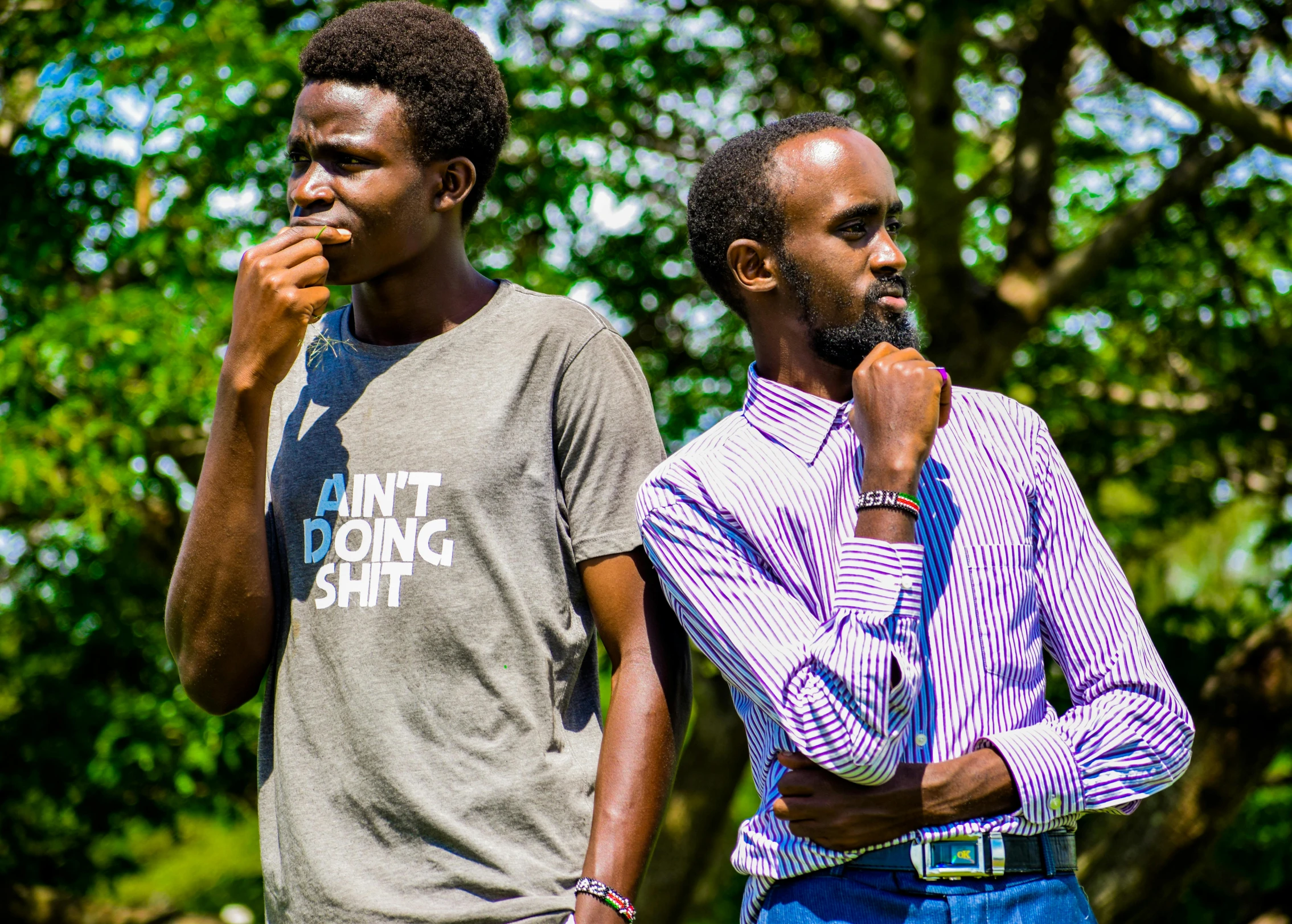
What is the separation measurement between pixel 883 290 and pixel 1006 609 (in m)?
0.63

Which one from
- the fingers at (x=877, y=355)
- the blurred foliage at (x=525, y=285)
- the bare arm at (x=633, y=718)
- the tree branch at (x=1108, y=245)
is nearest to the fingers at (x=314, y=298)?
the bare arm at (x=633, y=718)

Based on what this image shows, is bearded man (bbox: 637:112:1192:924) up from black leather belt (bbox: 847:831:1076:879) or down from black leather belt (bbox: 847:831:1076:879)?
up

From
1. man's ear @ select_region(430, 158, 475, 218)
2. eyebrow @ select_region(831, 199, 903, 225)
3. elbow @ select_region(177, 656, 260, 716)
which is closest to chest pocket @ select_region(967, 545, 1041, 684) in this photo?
eyebrow @ select_region(831, 199, 903, 225)

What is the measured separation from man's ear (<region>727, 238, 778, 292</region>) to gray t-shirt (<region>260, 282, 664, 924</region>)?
35cm

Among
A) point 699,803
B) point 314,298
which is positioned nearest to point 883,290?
point 314,298

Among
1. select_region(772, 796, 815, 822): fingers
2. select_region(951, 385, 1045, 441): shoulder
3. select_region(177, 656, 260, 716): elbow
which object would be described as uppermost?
select_region(951, 385, 1045, 441): shoulder

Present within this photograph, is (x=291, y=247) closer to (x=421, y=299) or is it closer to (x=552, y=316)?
(x=421, y=299)

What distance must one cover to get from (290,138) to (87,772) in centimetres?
592

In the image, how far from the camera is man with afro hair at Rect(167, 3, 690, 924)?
2139mm

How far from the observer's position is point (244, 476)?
2.26 metres

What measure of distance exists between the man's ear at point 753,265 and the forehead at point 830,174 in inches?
3.4

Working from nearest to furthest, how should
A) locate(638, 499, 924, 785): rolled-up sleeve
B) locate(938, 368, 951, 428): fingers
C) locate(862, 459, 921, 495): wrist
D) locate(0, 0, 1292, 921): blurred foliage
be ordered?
locate(638, 499, 924, 785): rolled-up sleeve < locate(862, 459, 921, 495): wrist < locate(938, 368, 951, 428): fingers < locate(0, 0, 1292, 921): blurred foliage

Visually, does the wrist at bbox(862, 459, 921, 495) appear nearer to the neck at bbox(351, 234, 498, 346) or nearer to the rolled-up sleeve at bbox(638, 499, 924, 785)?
the rolled-up sleeve at bbox(638, 499, 924, 785)

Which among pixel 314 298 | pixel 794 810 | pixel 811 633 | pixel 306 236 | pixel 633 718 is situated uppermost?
pixel 306 236
